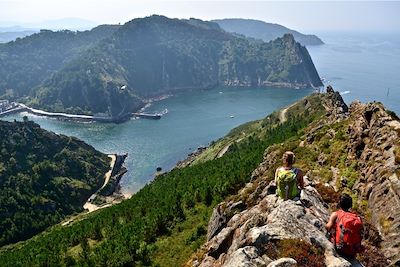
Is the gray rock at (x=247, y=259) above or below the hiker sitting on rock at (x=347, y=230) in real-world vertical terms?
below

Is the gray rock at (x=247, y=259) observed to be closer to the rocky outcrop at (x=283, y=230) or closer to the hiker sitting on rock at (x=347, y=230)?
the rocky outcrop at (x=283, y=230)

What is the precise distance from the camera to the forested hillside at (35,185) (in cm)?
14038

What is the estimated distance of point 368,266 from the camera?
21.3 meters

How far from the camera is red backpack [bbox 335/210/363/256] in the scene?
746 inches

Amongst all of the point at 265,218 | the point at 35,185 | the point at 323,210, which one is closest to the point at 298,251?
the point at 265,218

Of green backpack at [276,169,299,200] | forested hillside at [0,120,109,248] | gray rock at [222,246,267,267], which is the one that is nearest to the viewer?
gray rock at [222,246,267,267]

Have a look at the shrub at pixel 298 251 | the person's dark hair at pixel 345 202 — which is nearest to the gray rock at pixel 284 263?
the shrub at pixel 298 251

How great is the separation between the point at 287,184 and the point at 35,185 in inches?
6317

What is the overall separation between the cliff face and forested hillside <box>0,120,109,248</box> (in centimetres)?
11661

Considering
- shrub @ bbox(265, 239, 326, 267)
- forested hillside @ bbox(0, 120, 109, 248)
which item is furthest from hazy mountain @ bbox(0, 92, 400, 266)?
forested hillside @ bbox(0, 120, 109, 248)

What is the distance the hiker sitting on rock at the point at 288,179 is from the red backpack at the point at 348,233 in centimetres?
449

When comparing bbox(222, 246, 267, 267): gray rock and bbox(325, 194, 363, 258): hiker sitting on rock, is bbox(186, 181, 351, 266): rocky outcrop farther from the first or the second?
bbox(325, 194, 363, 258): hiker sitting on rock

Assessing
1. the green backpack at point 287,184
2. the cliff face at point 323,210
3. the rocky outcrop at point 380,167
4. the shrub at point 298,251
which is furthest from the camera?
the rocky outcrop at point 380,167

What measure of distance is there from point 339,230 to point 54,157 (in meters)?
193
